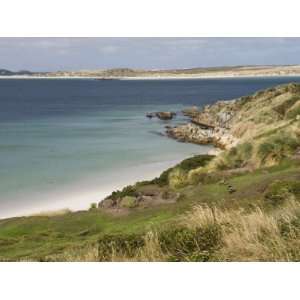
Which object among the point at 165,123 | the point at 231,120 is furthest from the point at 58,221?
the point at 165,123

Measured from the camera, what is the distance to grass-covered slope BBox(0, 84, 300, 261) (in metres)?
6.88

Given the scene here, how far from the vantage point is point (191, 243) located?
7.34m

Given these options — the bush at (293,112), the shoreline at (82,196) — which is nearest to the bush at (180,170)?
the shoreline at (82,196)

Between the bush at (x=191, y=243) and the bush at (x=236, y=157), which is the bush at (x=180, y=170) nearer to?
the bush at (x=236, y=157)

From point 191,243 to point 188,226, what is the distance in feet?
1.71

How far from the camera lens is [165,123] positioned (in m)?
53.0

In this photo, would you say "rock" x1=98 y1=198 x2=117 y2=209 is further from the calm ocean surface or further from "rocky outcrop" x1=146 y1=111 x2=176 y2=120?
"rocky outcrop" x1=146 y1=111 x2=176 y2=120

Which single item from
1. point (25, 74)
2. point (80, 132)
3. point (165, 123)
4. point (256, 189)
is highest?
point (165, 123)

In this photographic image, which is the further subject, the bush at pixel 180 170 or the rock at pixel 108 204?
the bush at pixel 180 170

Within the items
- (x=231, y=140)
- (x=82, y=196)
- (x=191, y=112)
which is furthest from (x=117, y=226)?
(x=191, y=112)

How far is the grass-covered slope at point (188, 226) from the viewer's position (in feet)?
22.6

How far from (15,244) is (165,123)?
43.6 meters
